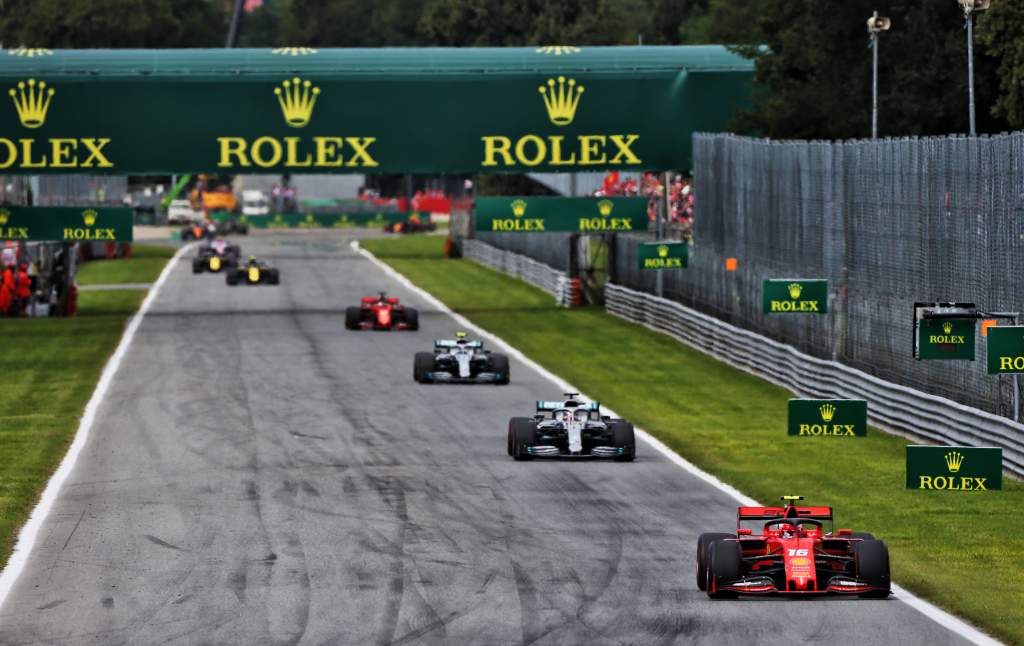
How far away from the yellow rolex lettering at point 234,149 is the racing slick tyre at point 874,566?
125ft

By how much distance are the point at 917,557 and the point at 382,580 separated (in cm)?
524

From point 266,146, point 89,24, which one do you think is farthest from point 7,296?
Answer: point 89,24

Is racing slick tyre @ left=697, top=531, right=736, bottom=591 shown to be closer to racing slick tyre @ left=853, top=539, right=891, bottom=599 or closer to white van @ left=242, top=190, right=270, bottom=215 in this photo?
racing slick tyre @ left=853, top=539, right=891, bottom=599

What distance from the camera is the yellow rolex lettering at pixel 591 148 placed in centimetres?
5412

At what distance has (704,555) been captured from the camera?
692 inches

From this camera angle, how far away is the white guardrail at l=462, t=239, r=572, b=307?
200 ft

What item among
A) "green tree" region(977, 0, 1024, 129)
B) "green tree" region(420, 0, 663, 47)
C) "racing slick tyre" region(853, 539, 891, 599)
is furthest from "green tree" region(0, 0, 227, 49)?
"racing slick tyre" region(853, 539, 891, 599)

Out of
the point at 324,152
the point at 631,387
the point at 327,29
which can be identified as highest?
the point at 327,29

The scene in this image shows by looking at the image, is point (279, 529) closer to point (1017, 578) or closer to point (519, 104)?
point (1017, 578)

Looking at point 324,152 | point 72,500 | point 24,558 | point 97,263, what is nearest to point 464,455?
point 72,500

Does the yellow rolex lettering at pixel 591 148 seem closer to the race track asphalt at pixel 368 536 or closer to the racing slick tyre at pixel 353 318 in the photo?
the racing slick tyre at pixel 353 318

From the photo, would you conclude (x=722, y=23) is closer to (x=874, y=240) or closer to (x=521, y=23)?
(x=521, y=23)

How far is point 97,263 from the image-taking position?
284 ft

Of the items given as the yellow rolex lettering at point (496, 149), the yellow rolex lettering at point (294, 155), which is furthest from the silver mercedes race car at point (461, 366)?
the yellow rolex lettering at point (496, 149)
